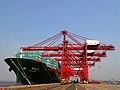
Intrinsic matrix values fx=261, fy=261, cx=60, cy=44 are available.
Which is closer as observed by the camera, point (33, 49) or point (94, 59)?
point (33, 49)

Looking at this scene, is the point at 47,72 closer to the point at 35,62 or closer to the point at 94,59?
the point at 35,62

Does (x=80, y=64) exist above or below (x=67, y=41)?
below

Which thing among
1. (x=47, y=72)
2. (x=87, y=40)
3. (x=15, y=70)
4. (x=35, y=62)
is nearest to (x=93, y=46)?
(x=87, y=40)

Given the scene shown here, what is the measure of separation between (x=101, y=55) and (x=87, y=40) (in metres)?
7.81

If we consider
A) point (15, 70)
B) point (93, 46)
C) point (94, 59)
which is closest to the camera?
point (15, 70)

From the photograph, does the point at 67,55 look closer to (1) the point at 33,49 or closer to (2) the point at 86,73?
(2) the point at 86,73

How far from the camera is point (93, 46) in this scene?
6919cm

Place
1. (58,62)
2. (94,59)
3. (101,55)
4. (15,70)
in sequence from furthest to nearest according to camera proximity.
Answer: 1. (58,62)
2. (94,59)
3. (101,55)
4. (15,70)

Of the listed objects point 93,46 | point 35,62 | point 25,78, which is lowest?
point 25,78

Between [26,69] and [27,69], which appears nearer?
[26,69]

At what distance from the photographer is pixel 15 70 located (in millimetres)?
56469

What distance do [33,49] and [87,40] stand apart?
48.9 ft

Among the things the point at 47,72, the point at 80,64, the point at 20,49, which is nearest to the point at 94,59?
the point at 80,64

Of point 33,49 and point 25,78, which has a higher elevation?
point 33,49
